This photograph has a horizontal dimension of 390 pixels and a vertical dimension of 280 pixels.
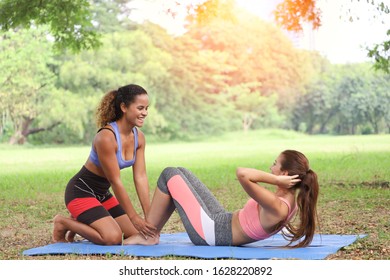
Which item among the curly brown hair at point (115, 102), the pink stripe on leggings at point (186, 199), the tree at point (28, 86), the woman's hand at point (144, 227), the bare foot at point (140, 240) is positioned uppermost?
the tree at point (28, 86)

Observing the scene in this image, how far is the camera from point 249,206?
3.51 metres

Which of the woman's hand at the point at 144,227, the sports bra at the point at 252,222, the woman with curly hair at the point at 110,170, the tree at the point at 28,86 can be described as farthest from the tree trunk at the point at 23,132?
the sports bra at the point at 252,222

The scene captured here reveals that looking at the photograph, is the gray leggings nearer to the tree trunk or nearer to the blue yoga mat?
the blue yoga mat

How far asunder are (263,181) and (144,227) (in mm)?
738

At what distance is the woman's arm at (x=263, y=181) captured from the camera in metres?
3.28

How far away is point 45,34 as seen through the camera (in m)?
19.4

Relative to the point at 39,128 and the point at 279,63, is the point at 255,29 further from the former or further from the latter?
the point at 39,128

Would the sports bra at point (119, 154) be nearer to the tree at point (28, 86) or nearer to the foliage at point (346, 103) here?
the tree at point (28, 86)

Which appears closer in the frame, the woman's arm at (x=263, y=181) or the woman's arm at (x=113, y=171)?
the woman's arm at (x=263, y=181)

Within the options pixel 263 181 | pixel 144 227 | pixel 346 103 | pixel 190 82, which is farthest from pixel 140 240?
pixel 190 82

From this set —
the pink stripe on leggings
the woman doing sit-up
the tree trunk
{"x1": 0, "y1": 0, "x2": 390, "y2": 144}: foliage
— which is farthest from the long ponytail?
the tree trunk

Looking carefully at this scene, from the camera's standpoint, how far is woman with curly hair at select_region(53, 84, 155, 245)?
12.2 ft

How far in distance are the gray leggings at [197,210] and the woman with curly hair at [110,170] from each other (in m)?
0.22

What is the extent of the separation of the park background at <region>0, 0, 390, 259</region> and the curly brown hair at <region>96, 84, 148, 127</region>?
793 cm
